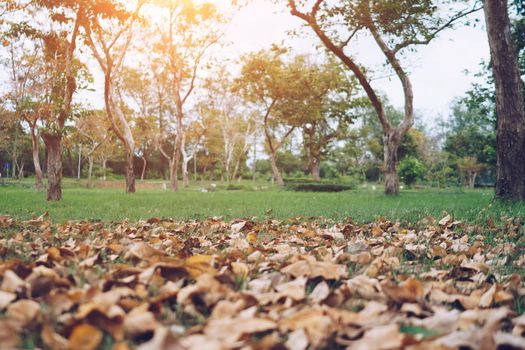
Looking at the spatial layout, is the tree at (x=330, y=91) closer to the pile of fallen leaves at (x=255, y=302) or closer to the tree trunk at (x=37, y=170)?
the tree trunk at (x=37, y=170)

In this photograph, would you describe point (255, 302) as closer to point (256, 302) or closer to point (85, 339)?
point (256, 302)

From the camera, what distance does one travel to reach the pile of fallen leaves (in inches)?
41.6

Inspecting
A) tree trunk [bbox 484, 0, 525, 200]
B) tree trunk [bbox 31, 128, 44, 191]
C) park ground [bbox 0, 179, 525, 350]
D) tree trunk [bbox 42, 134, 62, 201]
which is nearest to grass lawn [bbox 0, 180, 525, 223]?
tree trunk [bbox 42, 134, 62, 201]

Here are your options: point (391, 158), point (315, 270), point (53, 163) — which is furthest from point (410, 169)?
point (315, 270)

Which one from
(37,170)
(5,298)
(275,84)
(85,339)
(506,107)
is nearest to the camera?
(85,339)

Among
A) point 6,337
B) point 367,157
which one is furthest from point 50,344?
point 367,157

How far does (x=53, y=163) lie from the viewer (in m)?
9.10

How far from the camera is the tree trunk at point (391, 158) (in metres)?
13.7

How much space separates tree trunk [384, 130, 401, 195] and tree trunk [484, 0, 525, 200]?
19.9 ft

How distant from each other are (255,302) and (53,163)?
29.9 feet

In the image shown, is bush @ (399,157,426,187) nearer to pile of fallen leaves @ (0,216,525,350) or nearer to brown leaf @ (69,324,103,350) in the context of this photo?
pile of fallen leaves @ (0,216,525,350)

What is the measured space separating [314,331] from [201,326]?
1.10 feet

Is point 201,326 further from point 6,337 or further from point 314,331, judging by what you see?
point 6,337

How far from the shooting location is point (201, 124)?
1507 inches
